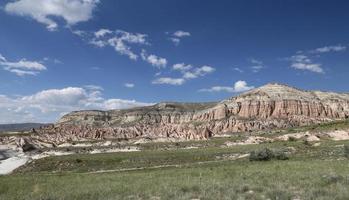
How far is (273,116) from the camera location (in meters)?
194

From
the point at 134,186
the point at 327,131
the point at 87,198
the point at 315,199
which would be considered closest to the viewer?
the point at 315,199

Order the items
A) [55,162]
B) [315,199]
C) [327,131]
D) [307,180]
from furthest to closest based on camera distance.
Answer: [327,131]
[55,162]
[307,180]
[315,199]

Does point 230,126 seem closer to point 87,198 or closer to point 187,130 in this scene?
point 187,130

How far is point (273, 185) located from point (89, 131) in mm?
172059

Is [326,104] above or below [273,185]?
above

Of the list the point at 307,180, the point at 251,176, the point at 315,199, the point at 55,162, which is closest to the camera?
the point at 315,199

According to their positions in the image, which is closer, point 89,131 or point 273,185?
point 273,185

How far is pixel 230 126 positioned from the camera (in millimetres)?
175625

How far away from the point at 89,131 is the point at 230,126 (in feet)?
196

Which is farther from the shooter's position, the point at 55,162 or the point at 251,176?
the point at 55,162

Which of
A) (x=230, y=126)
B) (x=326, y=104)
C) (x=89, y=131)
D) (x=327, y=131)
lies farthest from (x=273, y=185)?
(x=326, y=104)

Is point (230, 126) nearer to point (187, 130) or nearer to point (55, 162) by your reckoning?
point (187, 130)

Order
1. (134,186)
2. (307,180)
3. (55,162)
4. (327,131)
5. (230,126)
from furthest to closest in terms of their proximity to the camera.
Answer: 1. (230,126)
2. (327,131)
3. (55,162)
4. (134,186)
5. (307,180)

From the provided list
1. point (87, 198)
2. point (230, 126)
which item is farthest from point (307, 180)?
point (230, 126)
